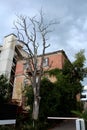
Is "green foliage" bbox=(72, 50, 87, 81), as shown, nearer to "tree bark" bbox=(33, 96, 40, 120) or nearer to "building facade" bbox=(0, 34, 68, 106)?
"building facade" bbox=(0, 34, 68, 106)

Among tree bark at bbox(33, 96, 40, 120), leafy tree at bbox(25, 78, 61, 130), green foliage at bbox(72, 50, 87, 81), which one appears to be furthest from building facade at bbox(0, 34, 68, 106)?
tree bark at bbox(33, 96, 40, 120)

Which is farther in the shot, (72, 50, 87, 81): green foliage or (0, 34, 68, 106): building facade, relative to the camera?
(0, 34, 68, 106): building facade

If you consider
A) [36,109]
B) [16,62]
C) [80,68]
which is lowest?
[36,109]

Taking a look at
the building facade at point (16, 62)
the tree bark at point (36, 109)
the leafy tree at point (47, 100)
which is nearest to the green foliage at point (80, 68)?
the building facade at point (16, 62)

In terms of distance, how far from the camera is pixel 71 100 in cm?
2145

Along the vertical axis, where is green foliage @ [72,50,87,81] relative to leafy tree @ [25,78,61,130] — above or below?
above

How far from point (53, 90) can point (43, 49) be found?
4.33 m

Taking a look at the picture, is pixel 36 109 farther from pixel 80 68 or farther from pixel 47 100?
pixel 80 68

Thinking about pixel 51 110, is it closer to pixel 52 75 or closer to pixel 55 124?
pixel 55 124

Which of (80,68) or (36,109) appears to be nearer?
(36,109)

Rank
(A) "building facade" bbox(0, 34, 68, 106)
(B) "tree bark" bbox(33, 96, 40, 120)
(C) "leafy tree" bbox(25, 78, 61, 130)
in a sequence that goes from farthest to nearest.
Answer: (A) "building facade" bbox(0, 34, 68, 106) < (C) "leafy tree" bbox(25, 78, 61, 130) < (B) "tree bark" bbox(33, 96, 40, 120)

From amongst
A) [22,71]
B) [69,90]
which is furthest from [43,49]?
[22,71]

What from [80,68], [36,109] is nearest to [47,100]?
[36,109]

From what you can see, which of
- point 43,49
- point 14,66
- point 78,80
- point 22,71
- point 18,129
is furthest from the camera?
point 14,66
